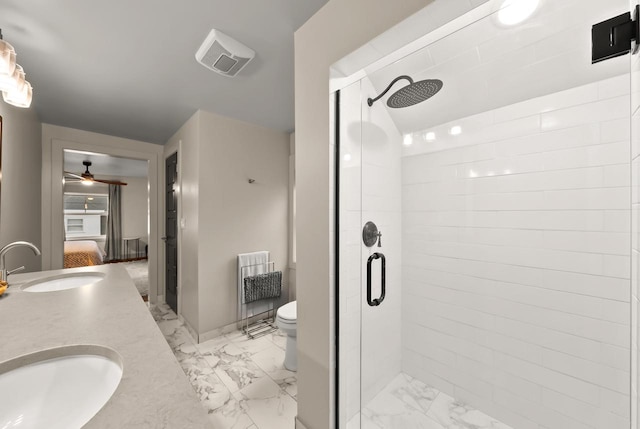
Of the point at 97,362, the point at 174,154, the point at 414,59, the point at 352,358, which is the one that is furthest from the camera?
the point at 174,154

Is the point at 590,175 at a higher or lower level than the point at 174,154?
lower

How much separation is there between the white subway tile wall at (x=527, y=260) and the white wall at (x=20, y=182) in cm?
276

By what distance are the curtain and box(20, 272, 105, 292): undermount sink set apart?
20.2 ft

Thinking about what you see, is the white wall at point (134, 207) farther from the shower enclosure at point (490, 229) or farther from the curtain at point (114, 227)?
the shower enclosure at point (490, 229)

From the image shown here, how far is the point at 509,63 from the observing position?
1.32 m

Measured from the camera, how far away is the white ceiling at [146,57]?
1.30 m

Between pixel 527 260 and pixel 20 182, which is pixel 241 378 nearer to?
pixel 527 260

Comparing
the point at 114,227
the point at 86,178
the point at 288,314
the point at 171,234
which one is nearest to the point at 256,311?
the point at 288,314

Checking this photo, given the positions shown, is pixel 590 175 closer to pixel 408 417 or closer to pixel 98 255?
pixel 408 417

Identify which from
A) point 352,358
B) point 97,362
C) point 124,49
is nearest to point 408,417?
point 352,358

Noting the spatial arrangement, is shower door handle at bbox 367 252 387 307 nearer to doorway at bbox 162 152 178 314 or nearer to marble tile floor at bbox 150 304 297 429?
marble tile floor at bbox 150 304 297 429

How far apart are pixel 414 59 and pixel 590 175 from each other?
3.52ft

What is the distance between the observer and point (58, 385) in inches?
27.4

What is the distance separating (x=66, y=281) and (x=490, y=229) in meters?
2.82
